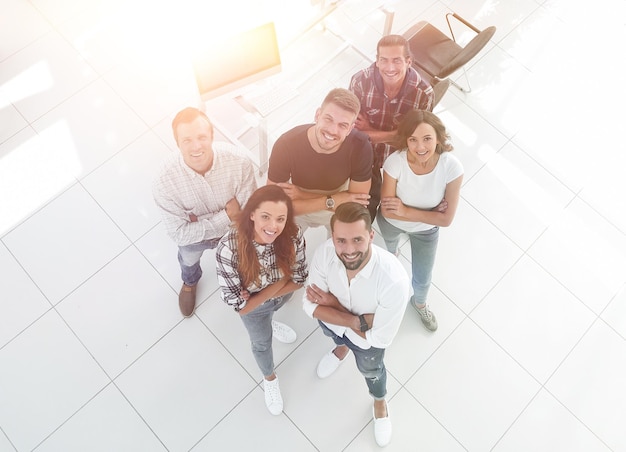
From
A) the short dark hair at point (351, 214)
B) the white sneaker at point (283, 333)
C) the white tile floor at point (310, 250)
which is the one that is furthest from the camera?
the white sneaker at point (283, 333)

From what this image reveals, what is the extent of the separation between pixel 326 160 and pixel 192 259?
106 centimetres

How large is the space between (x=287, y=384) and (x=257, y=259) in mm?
1084

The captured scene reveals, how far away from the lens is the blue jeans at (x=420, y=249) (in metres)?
2.99

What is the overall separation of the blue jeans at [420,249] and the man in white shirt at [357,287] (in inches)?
23.6

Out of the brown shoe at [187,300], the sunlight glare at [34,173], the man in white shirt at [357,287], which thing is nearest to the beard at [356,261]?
the man in white shirt at [357,287]

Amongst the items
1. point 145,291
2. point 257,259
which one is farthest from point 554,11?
point 145,291

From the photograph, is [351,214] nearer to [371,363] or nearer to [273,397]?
[371,363]

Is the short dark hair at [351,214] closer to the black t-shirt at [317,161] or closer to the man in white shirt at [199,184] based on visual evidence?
the black t-shirt at [317,161]

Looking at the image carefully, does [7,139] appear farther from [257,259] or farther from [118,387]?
[257,259]

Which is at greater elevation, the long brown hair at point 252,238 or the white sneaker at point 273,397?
the long brown hair at point 252,238

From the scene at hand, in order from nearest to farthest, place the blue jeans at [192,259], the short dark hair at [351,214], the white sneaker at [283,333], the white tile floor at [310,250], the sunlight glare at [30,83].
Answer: the short dark hair at [351,214], the blue jeans at [192,259], the white tile floor at [310,250], the white sneaker at [283,333], the sunlight glare at [30,83]

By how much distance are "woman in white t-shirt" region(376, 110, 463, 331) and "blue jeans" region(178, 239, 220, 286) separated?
3.30ft

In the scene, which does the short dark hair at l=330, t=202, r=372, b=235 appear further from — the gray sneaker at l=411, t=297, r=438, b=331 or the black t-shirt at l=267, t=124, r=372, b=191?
the gray sneaker at l=411, t=297, r=438, b=331

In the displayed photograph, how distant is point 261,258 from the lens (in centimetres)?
250
